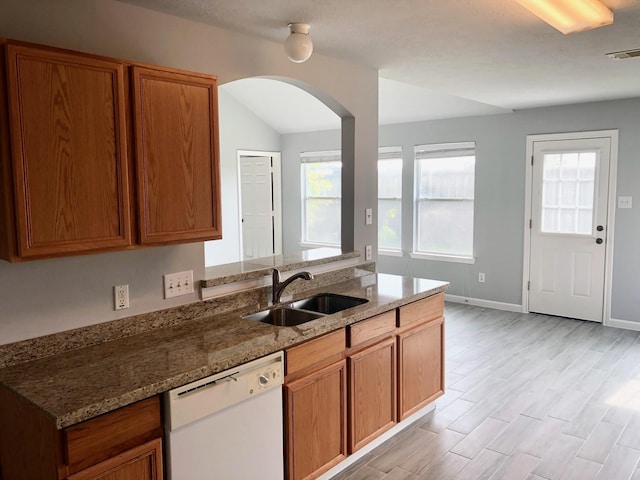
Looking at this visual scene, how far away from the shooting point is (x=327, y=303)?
3.12 m

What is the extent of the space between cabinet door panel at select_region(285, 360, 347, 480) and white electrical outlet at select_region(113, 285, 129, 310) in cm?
82

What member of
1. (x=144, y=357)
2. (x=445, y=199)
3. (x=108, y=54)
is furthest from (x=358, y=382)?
(x=445, y=199)

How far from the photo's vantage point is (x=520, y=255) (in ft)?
19.3

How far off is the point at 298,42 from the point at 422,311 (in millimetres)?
1731

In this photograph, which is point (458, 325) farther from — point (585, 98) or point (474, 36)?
point (474, 36)

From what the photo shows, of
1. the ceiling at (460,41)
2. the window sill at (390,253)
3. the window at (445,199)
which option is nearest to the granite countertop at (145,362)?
the ceiling at (460,41)

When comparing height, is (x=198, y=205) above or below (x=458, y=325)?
above

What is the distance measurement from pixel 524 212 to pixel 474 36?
136 inches

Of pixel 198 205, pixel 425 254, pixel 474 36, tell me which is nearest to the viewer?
pixel 198 205

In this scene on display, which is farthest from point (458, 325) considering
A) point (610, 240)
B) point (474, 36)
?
point (474, 36)

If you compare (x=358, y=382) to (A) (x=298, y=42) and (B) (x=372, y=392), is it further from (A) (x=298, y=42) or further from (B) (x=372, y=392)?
(A) (x=298, y=42)

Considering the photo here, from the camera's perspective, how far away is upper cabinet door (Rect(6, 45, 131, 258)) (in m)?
1.67

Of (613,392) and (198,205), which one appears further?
(613,392)

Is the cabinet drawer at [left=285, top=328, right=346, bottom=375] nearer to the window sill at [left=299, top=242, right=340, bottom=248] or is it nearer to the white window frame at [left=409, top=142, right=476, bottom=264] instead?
the white window frame at [left=409, top=142, right=476, bottom=264]
